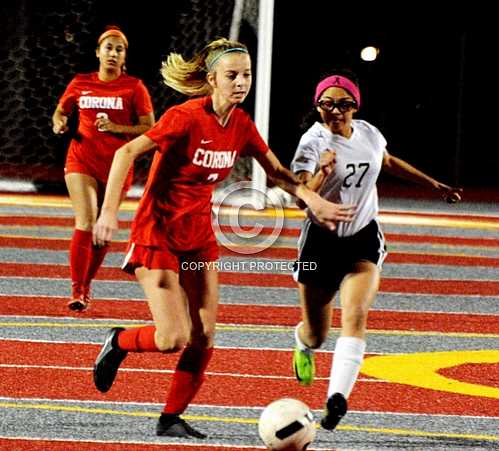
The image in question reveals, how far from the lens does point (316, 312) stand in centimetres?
726

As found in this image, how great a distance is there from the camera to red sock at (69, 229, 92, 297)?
1013cm

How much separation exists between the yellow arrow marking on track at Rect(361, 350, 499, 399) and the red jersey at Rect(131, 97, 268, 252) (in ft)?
6.27

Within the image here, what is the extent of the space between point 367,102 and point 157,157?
18.3 metres

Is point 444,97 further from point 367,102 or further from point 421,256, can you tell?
point 421,256

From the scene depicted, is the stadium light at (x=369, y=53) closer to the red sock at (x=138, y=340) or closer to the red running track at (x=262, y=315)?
the red running track at (x=262, y=315)

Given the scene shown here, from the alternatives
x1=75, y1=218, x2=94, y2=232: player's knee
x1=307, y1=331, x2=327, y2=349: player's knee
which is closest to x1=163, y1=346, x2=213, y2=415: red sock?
x1=307, y1=331, x2=327, y2=349: player's knee

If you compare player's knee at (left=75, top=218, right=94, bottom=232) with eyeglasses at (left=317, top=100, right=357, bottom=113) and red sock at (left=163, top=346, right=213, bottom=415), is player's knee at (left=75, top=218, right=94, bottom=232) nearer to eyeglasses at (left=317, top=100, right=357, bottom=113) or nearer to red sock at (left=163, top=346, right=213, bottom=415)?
eyeglasses at (left=317, top=100, right=357, bottom=113)

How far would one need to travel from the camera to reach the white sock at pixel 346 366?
617 centimetres

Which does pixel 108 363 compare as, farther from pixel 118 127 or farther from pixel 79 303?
pixel 118 127

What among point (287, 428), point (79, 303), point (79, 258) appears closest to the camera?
point (287, 428)

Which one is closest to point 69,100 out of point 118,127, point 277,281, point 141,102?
point 141,102

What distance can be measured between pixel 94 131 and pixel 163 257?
447 cm

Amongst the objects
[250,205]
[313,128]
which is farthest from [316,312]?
[250,205]

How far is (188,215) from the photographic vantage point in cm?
636
